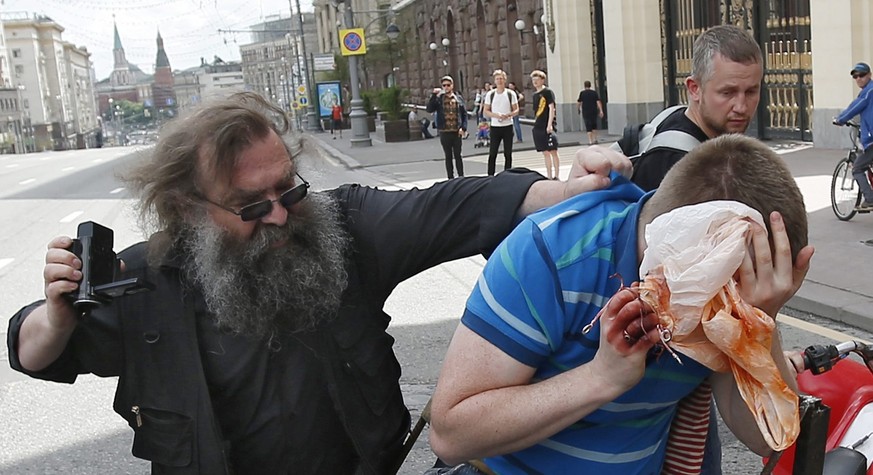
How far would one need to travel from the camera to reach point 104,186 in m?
24.9

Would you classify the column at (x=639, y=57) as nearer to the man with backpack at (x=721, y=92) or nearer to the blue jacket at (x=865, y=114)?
the blue jacket at (x=865, y=114)

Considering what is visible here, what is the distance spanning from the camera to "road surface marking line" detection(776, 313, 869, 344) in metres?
6.77

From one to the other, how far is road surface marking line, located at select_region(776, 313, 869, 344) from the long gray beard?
518cm

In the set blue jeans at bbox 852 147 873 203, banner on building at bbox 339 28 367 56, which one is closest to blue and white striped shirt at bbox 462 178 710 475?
blue jeans at bbox 852 147 873 203

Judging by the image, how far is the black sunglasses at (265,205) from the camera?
2393 mm

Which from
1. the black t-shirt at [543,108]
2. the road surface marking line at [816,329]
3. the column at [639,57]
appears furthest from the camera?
the column at [639,57]

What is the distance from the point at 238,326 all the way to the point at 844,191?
9882 mm

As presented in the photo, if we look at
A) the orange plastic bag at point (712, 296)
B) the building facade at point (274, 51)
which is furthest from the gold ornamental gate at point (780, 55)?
the building facade at point (274, 51)

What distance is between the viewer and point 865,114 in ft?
34.0

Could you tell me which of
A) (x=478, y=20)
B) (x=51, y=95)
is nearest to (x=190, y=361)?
(x=478, y=20)

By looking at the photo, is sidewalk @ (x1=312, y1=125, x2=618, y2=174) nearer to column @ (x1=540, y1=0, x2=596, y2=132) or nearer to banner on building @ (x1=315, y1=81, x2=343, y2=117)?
column @ (x1=540, y1=0, x2=596, y2=132)

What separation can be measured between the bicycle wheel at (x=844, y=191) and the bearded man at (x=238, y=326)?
30.4 ft

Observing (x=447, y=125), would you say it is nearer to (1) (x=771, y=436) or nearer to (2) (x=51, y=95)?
(1) (x=771, y=436)

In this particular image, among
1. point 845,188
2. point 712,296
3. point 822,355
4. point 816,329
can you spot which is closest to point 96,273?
point 712,296
